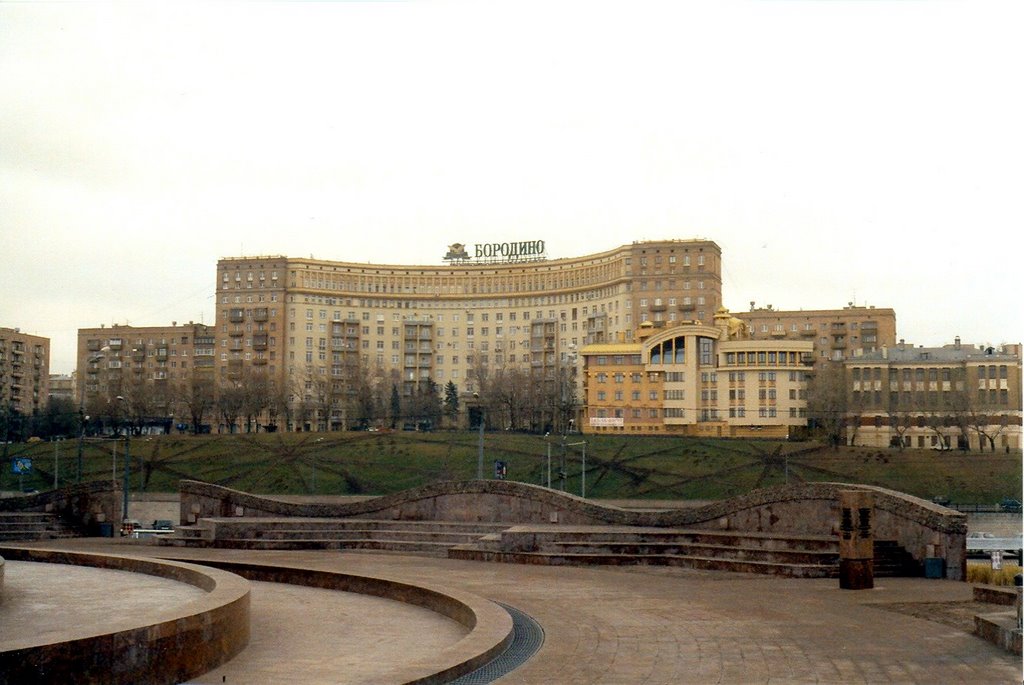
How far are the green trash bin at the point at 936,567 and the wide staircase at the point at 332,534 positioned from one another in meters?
11.7

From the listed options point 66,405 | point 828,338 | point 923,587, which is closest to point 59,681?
point 923,587

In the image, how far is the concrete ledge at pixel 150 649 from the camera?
973 centimetres

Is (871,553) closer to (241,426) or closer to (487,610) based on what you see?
(487,610)

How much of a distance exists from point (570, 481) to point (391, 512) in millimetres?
45798

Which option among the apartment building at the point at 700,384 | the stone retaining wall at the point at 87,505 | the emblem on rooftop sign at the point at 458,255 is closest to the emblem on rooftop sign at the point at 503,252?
the emblem on rooftop sign at the point at 458,255

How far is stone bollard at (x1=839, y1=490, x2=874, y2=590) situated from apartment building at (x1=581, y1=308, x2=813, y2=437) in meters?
73.0

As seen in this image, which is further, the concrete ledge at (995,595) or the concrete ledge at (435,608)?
the concrete ledge at (995,595)

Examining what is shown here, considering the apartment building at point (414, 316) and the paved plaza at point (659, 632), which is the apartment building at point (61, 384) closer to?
the apartment building at point (414, 316)

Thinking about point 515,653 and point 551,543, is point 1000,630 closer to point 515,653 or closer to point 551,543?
point 515,653

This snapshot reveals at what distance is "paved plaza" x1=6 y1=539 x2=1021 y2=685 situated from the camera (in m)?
12.3

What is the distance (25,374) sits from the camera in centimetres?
12006

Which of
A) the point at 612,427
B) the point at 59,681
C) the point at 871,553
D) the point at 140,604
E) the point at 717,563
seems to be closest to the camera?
the point at 59,681

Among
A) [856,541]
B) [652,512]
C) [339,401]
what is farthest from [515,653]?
[339,401]

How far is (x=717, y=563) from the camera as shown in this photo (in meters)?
24.7
